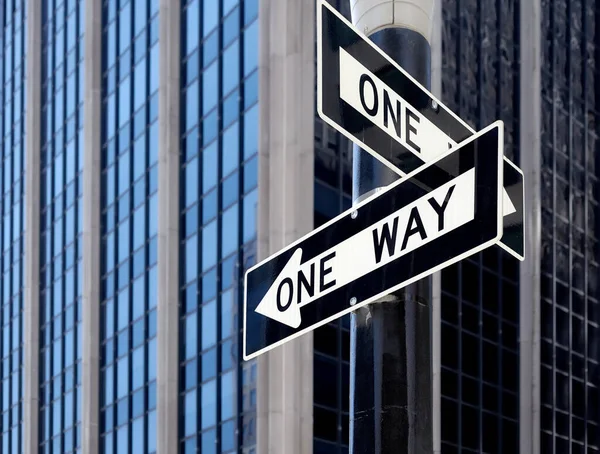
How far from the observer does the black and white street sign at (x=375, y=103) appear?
179 inches

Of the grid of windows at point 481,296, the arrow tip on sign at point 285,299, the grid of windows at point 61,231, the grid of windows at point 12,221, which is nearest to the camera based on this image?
the arrow tip on sign at point 285,299

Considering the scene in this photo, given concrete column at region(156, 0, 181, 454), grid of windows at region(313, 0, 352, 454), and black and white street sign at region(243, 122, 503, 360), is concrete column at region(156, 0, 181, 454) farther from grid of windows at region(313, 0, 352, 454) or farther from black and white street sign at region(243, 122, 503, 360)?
black and white street sign at region(243, 122, 503, 360)

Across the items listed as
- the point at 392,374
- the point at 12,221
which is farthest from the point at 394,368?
the point at 12,221

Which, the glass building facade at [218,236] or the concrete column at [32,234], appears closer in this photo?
the glass building facade at [218,236]

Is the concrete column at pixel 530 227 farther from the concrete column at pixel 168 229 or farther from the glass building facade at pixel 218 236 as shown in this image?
the concrete column at pixel 168 229

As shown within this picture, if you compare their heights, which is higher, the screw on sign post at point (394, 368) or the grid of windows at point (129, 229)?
the grid of windows at point (129, 229)

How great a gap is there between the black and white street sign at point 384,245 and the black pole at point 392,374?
158 mm

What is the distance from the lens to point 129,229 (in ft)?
124

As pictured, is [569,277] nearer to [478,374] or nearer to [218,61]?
[478,374]

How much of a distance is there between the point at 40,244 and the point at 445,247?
139 feet

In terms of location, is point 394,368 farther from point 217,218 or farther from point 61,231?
point 61,231

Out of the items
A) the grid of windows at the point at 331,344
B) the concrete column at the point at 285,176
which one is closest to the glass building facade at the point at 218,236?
the grid of windows at the point at 331,344

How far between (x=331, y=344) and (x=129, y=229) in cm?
1116

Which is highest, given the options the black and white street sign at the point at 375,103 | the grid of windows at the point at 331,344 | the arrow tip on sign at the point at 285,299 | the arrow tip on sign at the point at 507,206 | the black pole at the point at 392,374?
the grid of windows at the point at 331,344
